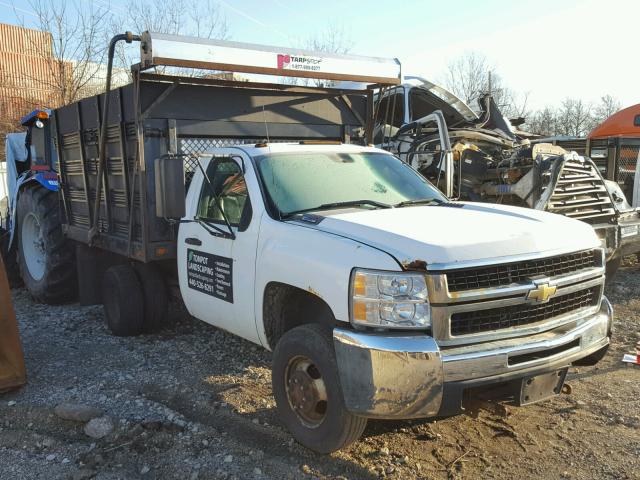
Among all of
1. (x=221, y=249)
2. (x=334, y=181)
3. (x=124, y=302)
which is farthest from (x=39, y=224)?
(x=334, y=181)

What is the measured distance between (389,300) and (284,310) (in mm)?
1120

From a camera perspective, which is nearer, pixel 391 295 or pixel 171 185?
pixel 391 295

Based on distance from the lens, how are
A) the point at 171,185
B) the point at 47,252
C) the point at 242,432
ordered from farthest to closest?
the point at 47,252 → the point at 171,185 → the point at 242,432

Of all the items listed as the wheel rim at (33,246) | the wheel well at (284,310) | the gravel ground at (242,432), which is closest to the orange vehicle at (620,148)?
the gravel ground at (242,432)

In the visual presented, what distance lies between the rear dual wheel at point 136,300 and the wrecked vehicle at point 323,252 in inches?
0.8

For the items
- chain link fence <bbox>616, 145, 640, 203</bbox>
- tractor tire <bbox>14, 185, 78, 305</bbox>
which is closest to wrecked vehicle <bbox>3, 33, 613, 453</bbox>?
tractor tire <bbox>14, 185, 78, 305</bbox>

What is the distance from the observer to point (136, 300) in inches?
242

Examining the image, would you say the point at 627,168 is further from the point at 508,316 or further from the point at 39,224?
the point at 39,224

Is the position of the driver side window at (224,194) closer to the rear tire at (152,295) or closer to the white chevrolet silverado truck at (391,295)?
the white chevrolet silverado truck at (391,295)

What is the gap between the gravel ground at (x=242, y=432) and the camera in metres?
3.60

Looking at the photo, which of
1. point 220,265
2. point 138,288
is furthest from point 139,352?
point 220,265

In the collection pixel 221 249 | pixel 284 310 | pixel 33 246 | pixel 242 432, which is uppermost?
pixel 221 249

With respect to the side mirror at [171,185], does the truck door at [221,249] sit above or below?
below

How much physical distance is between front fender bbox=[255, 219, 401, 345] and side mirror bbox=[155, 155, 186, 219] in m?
0.72
